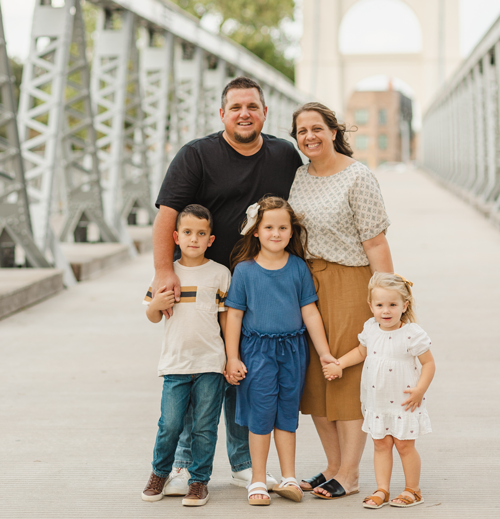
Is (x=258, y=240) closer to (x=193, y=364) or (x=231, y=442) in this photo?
(x=193, y=364)

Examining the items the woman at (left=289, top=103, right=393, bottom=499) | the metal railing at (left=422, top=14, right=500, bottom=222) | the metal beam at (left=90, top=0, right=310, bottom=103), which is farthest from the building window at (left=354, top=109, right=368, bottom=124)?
the woman at (left=289, top=103, right=393, bottom=499)

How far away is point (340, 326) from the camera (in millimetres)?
3561

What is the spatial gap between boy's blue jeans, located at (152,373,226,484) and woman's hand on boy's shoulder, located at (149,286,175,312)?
0.30 m

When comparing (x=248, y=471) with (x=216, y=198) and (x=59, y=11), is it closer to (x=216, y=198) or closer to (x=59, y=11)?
(x=216, y=198)

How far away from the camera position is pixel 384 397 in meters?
3.38

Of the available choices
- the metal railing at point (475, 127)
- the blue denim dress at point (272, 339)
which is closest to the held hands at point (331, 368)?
the blue denim dress at point (272, 339)

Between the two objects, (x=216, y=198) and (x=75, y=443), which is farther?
(x=75, y=443)

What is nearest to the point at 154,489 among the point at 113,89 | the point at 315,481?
the point at 315,481

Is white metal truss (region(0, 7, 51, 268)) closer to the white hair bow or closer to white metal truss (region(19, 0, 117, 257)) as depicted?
white metal truss (region(19, 0, 117, 257))

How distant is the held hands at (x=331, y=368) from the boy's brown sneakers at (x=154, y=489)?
0.83 metres

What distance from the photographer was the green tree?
2307 inches

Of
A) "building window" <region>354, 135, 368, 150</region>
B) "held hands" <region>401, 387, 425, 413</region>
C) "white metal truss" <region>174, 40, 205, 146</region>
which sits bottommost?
"held hands" <region>401, 387, 425, 413</region>

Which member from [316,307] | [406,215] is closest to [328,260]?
[316,307]

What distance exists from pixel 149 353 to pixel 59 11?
18.4ft
